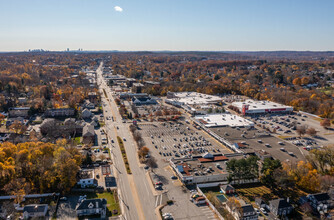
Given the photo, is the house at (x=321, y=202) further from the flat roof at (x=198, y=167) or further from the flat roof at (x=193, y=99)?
the flat roof at (x=193, y=99)

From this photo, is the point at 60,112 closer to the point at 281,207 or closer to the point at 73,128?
the point at 73,128

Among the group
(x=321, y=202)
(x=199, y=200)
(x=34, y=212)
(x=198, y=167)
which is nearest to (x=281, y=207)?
(x=321, y=202)

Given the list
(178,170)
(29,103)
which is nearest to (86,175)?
(178,170)

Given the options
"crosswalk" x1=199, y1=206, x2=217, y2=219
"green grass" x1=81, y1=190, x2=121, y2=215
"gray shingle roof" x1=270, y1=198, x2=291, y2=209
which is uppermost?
"gray shingle roof" x1=270, y1=198, x2=291, y2=209

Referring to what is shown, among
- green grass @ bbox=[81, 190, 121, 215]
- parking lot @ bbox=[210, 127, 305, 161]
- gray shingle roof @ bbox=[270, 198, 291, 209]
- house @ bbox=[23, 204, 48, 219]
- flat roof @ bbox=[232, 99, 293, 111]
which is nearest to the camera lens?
house @ bbox=[23, 204, 48, 219]

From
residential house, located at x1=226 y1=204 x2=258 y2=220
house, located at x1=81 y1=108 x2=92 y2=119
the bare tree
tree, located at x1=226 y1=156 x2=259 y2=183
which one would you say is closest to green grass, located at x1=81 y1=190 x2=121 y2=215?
the bare tree

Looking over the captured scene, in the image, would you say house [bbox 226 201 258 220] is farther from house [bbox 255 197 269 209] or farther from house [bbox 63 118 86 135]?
house [bbox 63 118 86 135]
